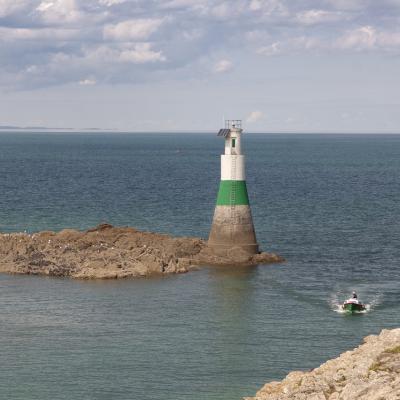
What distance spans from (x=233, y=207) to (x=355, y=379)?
38.1 meters

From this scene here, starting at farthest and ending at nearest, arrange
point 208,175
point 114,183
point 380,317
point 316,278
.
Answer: point 208,175, point 114,183, point 316,278, point 380,317

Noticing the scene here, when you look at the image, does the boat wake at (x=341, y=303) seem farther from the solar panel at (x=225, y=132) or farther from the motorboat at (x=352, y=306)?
the solar panel at (x=225, y=132)

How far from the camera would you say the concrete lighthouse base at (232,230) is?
68062mm

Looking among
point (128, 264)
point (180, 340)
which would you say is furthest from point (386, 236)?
point (180, 340)

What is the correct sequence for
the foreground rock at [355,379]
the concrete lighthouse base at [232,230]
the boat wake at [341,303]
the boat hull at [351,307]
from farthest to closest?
the concrete lighthouse base at [232,230] → the boat wake at [341,303] → the boat hull at [351,307] → the foreground rock at [355,379]

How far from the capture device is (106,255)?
65.9 metres

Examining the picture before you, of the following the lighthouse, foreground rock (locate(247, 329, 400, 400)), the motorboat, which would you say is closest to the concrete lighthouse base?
the lighthouse

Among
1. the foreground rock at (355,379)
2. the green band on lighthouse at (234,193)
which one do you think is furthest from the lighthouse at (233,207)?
the foreground rock at (355,379)

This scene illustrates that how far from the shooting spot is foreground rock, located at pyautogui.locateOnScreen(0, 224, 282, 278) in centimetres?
6412

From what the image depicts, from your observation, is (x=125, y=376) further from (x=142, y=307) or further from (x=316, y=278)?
Answer: (x=316, y=278)

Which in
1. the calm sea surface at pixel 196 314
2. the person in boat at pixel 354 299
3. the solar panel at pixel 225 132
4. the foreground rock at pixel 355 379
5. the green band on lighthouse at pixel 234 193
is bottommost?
the calm sea surface at pixel 196 314

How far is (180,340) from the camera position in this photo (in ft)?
157

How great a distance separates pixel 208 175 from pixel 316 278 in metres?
105

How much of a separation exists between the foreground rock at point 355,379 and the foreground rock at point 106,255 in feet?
96.0
